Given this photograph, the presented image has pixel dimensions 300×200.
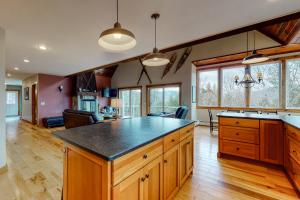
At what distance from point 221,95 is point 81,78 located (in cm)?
686

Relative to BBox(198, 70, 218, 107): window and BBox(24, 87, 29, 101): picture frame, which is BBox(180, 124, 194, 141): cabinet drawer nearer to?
BBox(198, 70, 218, 107): window

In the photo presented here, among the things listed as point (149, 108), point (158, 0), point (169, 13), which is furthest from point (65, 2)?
point (149, 108)

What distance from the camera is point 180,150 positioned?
1936 millimetres

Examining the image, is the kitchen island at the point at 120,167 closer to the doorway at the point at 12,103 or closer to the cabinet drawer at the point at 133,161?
the cabinet drawer at the point at 133,161

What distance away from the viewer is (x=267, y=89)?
5.55 metres

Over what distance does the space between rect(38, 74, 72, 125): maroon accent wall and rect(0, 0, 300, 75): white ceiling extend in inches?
159

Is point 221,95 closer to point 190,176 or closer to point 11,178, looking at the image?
point 190,176

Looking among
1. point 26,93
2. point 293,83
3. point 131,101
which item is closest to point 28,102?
point 26,93

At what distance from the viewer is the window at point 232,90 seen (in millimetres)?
6027

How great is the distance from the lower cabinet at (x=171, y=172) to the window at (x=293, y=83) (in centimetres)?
563

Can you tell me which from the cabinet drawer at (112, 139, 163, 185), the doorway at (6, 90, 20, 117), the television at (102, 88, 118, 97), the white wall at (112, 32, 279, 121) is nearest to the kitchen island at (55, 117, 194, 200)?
the cabinet drawer at (112, 139, 163, 185)

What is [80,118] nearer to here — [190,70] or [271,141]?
[271,141]

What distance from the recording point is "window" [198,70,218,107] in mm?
6625

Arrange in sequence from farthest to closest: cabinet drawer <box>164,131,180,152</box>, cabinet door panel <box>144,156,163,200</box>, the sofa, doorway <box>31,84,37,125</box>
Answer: doorway <box>31,84,37,125</box>, the sofa, cabinet drawer <box>164,131,180,152</box>, cabinet door panel <box>144,156,163,200</box>
